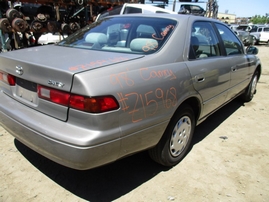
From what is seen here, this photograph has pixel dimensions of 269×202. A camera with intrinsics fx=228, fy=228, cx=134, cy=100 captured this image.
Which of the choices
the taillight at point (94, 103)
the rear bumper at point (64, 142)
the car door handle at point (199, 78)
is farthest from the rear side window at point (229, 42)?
the rear bumper at point (64, 142)

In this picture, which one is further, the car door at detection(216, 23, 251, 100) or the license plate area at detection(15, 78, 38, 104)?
the car door at detection(216, 23, 251, 100)

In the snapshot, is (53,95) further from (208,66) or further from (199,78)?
(208,66)

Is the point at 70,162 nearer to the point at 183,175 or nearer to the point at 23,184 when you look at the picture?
the point at 23,184

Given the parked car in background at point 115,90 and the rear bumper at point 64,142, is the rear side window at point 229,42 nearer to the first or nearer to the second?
the parked car in background at point 115,90

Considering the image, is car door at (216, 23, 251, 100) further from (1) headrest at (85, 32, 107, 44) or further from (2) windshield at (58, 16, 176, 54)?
(1) headrest at (85, 32, 107, 44)

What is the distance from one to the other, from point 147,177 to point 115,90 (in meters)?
1.16

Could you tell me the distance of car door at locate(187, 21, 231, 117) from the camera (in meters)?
2.51

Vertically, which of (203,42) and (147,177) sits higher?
(203,42)

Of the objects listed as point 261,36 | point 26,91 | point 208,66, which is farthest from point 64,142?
point 261,36

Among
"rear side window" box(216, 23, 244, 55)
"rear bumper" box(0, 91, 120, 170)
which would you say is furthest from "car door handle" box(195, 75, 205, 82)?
"rear bumper" box(0, 91, 120, 170)

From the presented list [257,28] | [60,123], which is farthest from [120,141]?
[257,28]

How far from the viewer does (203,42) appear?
112 inches

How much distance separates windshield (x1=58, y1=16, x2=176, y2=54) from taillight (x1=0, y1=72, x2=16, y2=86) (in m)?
0.71

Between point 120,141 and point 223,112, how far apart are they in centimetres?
318
